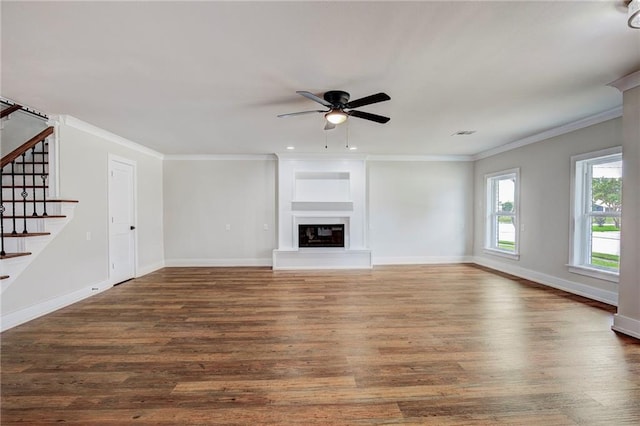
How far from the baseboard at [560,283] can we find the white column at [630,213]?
1248mm

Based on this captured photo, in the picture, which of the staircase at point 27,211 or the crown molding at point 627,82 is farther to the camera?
the staircase at point 27,211

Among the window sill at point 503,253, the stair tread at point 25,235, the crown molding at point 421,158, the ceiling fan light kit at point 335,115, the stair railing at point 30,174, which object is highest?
the crown molding at point 421,158

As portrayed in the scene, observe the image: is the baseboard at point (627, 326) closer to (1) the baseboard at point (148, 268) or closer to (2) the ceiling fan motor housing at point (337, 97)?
(2) the ceiling fan motor housing at point (337, 97)

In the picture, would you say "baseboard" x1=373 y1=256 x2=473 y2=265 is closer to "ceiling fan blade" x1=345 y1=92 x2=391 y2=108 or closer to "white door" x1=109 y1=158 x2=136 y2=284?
"ceiling fan blade" x1=345 y1=92 x2=391 y2=108

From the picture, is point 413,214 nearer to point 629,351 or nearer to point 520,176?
point 520,176

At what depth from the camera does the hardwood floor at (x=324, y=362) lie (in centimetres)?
180

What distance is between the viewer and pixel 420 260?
22.2 ft

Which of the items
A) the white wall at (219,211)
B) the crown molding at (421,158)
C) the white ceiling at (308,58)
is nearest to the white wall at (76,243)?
the white ceiling at (308,58)

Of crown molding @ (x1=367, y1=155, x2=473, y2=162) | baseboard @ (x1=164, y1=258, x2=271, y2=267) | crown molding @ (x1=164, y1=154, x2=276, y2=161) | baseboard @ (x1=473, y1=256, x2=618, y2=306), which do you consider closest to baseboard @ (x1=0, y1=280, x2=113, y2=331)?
baseboard @ (x1=164, y1=258, x2=271, y2=267)

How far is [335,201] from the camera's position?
6.52m

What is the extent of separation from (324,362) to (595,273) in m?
4.17

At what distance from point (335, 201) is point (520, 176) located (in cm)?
363

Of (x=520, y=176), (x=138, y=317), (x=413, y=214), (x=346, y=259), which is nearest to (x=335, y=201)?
(x=346, y=259)

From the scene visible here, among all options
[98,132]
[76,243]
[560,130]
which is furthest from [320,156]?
[76,243]
